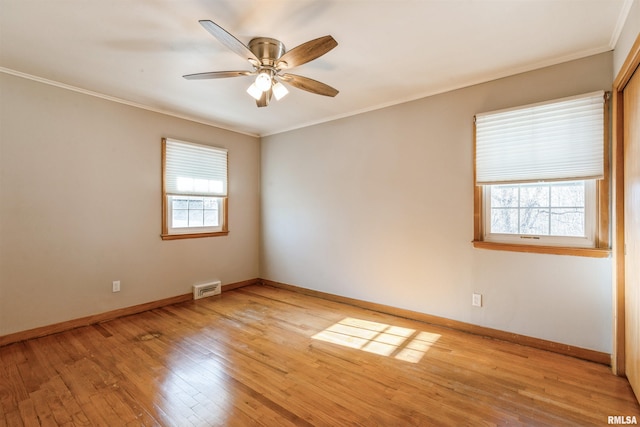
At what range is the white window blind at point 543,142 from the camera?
2.33 m

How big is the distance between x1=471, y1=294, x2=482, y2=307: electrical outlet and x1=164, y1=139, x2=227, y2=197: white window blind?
11.6 feet

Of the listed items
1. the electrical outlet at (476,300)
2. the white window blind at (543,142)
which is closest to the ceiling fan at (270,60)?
the white window blind at (543,142)

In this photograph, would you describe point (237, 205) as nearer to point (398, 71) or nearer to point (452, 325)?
point (398, 71)

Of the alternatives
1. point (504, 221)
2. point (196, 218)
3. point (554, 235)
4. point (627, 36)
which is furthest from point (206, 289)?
point (627, 36)

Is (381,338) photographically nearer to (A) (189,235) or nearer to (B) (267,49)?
(B) (267,49)

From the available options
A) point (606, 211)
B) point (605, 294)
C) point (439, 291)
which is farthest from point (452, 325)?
point (606, 211)

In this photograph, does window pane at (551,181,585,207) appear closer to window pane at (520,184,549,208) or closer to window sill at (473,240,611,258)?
window pane at (520,184,549,208)

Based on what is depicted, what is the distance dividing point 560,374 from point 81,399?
133 inches

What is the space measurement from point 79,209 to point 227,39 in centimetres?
262

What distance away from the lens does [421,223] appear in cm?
325

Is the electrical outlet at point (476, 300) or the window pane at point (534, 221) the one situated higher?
the window pane at point (534, 221)

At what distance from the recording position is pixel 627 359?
208 centimetres

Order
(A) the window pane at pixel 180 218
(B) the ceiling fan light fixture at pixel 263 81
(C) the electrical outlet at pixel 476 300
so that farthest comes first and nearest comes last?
(A) the window pane at pixel 180 218
(C) the electrical outlet at pixel 476 300
(B) the ceiling fan light fixture at pixel 263 81

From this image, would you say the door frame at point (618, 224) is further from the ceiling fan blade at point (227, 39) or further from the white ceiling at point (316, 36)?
the ceiling fan blade at point (227, 39)
